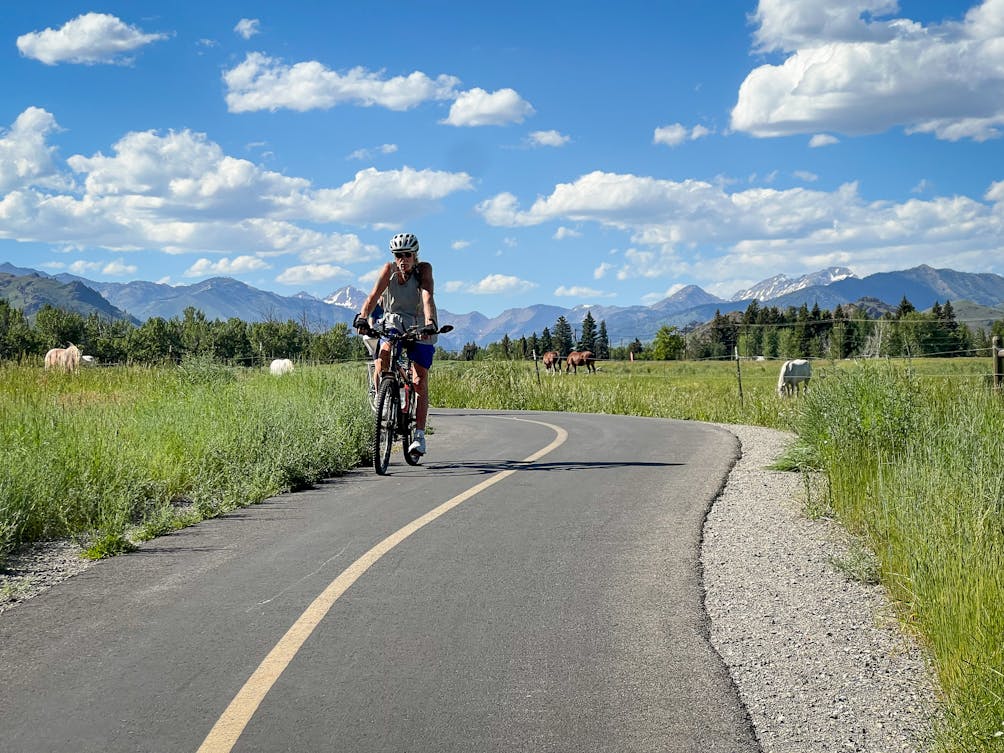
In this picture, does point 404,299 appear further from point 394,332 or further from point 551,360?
point 551,360

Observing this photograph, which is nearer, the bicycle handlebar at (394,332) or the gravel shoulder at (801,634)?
the gravel shoulder at (801,634)

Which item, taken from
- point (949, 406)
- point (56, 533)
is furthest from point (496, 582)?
point (949, 406)

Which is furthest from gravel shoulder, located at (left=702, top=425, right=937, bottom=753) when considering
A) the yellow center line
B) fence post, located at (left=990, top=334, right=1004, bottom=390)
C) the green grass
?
fence post, located at (left=990, top=334, right=1004, bottom=390)

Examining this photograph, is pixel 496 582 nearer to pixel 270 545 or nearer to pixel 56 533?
pixel 270 545

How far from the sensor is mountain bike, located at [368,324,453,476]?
37.9 ft

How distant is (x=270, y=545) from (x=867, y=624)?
4538 millimetres

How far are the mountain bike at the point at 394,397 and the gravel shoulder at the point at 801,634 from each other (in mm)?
4343

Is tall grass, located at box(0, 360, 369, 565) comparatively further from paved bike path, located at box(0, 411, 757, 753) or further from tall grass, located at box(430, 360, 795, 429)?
tall grass, located at box(430, 360, 795, 429)

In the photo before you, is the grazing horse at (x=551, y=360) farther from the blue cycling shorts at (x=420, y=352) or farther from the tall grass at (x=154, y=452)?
the blue cycling shorts at (x=420, y=352)

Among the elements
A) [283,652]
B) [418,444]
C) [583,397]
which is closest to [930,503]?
[283,652]

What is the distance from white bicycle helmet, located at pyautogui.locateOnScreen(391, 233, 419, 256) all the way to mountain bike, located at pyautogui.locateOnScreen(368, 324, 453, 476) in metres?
0.96

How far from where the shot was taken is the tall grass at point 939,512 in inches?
156

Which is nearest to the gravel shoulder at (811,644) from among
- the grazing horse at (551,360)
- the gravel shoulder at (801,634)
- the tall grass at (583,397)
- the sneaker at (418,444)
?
the gravel shoulder at (801,634)

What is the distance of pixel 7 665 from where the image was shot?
485 centimetres
